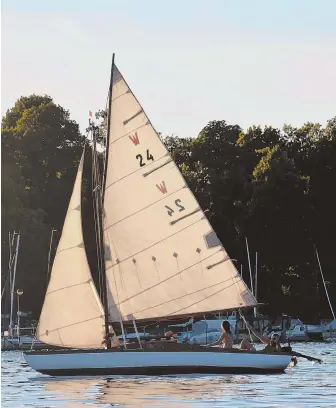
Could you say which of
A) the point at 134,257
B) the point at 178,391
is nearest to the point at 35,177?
the point at 134,257

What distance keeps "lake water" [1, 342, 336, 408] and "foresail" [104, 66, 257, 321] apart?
3.38m

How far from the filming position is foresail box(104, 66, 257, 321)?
45781mm

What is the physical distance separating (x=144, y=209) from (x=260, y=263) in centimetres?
5215

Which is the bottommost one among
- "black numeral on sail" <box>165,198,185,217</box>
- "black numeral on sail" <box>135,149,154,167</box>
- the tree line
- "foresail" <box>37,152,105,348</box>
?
"foresail" <box>37,152,105,348</box>

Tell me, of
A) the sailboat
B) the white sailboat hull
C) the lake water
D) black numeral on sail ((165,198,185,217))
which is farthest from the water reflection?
black numeral on sail ((165,198,185,217))

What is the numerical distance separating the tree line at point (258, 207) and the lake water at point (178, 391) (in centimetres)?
4847

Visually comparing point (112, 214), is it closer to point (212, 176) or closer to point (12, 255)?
point (12, 255)

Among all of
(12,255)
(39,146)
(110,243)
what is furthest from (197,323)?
(110,243)

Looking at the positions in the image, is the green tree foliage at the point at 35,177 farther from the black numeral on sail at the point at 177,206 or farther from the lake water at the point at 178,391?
the black numeral on sail at the point at 177,206

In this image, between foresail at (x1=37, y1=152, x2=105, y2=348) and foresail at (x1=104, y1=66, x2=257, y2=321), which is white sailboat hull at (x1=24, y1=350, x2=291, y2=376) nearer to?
foresail at (x1=37, y1=152, x2=105, y2=348)

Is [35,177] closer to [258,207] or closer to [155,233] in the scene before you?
[258,207]

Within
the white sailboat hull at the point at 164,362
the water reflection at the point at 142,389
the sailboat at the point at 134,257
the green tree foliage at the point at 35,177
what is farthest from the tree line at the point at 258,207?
the water reflection at the point at 142,389

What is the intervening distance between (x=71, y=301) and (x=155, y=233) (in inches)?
136

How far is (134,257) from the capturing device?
46.2m
